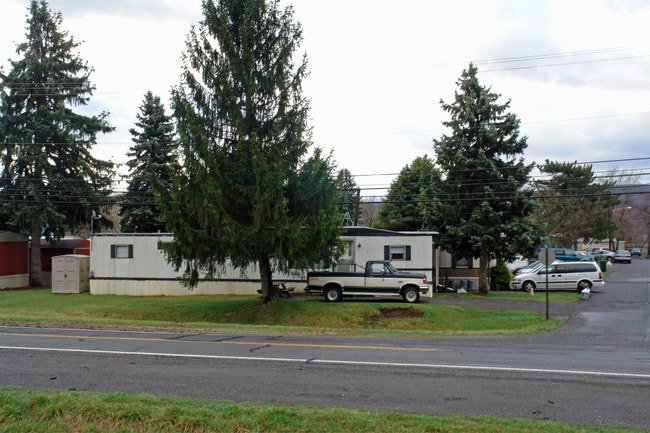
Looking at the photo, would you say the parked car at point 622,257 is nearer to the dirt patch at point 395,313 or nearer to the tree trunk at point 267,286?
the dirt patch at point 395,313

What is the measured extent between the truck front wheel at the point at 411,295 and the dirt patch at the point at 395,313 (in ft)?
7.34

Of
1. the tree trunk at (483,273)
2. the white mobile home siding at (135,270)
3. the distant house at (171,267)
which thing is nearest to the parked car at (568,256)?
the tree trunk at (483,273)

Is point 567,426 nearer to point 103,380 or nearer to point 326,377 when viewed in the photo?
point 326,377

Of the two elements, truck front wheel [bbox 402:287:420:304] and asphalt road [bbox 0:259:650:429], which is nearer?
asphalt road [bbox 0:259:650:429]

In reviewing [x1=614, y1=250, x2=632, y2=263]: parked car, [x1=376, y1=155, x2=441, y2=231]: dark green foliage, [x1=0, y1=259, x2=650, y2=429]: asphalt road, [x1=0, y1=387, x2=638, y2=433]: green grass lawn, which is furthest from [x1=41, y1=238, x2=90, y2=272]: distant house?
[x1=614, y1=250, x2=632, y2=263]: parked car

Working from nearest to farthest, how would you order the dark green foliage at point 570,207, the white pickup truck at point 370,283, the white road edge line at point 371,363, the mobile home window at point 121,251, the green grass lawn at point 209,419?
the green grass lawn at point 209,419
the white road edge line at point 371,363
the white pickup truck at point 370,283
the mobile home window at point 121,251
the dark green foliage at point 570,207

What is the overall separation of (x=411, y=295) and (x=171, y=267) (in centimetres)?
1371

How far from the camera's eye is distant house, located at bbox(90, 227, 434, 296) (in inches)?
1188

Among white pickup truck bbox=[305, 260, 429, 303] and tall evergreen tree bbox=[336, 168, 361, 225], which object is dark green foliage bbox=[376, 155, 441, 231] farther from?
white pickup truck bbox=[305, 260, 429, 303]

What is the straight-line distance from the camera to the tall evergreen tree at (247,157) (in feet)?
71.7

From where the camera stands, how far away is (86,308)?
88.5ft

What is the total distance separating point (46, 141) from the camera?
38.5 m

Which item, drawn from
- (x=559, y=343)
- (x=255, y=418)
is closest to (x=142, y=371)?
Result: (x=255, y=418)

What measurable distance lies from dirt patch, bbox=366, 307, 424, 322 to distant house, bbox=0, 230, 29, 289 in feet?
91.6
